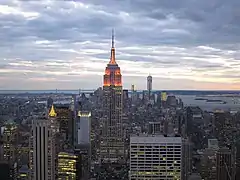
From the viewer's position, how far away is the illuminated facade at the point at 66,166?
367 inches

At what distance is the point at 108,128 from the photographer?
15.8m

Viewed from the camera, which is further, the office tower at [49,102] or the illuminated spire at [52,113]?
the illuminated spire at [52,113]

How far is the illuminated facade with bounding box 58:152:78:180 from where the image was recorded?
9.32 metres

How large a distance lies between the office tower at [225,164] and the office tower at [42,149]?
11.0 feet

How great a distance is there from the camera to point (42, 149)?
9.00 meters

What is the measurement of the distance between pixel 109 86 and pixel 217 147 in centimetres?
1005

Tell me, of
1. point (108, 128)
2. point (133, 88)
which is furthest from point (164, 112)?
point (108, 128)

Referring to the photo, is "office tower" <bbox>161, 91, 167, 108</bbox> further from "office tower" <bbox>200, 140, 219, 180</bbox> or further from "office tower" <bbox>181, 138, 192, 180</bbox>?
"office tower" <bbox>200, 140, 219, 180</bbox>

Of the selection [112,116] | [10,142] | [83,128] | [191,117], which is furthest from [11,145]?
[112,116]

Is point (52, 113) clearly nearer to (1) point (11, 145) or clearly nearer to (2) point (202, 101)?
(1) point (11, 145)

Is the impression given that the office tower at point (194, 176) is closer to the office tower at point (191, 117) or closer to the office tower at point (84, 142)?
the office tower at point (191, 117)

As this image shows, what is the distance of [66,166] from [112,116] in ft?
22.8

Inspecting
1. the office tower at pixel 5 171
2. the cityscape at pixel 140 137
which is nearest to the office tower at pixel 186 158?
the cityscape at pixel 140 137

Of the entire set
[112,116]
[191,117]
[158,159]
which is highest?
[191,117]
